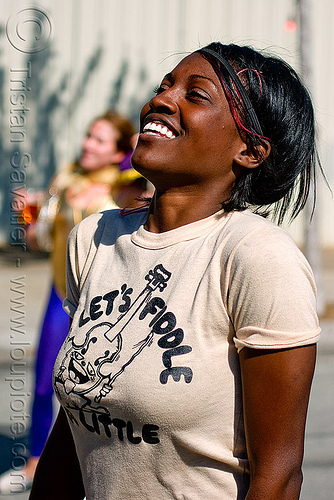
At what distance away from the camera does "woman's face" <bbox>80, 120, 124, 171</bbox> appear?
4852 mm

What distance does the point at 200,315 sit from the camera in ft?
5.11

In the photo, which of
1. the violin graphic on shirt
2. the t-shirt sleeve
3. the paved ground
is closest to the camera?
the t-shirt sleeve

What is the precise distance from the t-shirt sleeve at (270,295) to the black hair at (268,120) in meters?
0.23

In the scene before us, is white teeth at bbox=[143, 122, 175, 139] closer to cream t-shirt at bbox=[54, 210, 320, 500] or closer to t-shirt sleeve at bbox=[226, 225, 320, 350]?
cream t-shirt at bbox=[54, 210, 320, 500]

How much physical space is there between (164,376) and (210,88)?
2.14 ft

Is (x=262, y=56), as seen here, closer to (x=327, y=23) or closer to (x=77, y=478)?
(x=77, y=478)

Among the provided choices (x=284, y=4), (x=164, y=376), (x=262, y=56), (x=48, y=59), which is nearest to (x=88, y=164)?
(x=262, y=56)

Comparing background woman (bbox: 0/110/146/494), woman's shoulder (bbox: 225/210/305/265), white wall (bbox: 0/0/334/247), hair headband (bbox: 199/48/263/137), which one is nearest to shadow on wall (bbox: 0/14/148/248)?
white wall (bbox: 0/0/334/247)

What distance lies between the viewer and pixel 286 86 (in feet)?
5.78

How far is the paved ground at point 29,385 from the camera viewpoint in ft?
15.4

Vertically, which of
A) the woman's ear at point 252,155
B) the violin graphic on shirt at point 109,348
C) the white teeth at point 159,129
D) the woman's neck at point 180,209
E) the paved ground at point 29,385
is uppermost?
the white teeth at point 159,129

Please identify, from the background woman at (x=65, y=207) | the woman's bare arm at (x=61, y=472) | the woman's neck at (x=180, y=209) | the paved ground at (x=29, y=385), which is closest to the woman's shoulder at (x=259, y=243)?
the woman's neck at (x=180, y=209)

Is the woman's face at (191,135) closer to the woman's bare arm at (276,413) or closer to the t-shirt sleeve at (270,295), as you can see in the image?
the t-shirt sleeve at (270,295)

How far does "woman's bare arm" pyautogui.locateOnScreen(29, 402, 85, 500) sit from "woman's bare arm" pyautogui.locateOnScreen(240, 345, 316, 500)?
0.55 m
